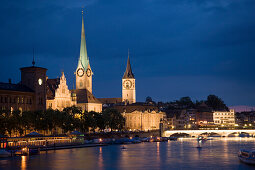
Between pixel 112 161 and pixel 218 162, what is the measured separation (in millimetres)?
16282

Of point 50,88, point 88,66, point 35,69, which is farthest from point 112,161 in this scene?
point 88,66

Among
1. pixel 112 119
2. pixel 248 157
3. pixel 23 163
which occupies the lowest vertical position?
pixel 23 163

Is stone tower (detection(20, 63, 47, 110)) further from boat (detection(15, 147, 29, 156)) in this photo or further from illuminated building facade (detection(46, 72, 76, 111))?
boat (detection(15, 147, 29, 156))

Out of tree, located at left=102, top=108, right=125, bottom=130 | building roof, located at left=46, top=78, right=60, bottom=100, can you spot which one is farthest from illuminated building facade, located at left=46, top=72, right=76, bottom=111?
tree, located at left=102, top=108, right=125, bottom=130

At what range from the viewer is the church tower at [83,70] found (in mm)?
189375

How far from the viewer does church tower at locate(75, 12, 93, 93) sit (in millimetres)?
189375

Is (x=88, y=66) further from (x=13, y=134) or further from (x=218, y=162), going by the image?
(x=218, y=162)

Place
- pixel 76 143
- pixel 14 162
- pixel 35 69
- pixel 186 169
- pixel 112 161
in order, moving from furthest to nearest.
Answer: pixel 35 69, pixel 76 143, pixel 112 161, pixel 14 162, pixel 186 169

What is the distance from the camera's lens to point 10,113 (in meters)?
101

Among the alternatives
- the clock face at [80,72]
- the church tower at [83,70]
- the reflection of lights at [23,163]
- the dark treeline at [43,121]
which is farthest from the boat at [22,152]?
the clock face at [80,72]

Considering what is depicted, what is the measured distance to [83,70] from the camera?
622 ft

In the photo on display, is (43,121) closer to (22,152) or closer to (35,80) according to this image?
(35,80)

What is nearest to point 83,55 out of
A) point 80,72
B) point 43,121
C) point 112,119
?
point 80,72

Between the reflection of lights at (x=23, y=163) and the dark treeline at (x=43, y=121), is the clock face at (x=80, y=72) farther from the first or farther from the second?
the reflection of lights at (x=23, y=163)
